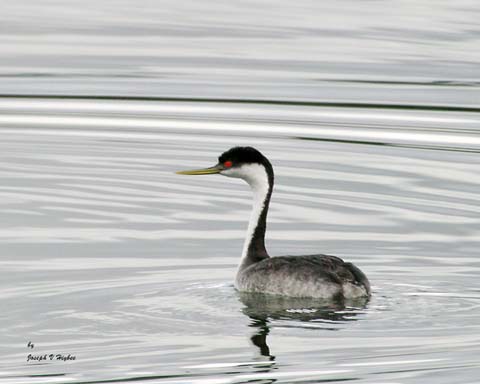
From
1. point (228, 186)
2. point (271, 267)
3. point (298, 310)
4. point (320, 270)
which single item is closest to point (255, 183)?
point (271, 267)

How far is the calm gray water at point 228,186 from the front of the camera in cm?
1144

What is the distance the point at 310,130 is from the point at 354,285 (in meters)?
8.82

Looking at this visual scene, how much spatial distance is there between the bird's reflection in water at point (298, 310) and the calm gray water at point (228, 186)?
3cm

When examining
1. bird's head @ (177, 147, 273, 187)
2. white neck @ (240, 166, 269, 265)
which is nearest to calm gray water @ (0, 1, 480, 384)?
white neck @ (240, 166, 269, 265)

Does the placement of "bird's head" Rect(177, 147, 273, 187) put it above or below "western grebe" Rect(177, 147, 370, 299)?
above

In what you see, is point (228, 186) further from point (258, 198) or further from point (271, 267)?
point (271, 267)

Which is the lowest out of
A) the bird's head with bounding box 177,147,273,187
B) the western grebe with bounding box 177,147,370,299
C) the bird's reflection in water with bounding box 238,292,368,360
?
the bird's reflection in water with bounding box 238,292,368,360

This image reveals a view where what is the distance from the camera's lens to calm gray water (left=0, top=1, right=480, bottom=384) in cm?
1144

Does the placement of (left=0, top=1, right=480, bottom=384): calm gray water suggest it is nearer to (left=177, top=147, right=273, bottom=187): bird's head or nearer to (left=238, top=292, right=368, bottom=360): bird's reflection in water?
(left=238, top=292, right=368, bottom=360): bird's reflection in water

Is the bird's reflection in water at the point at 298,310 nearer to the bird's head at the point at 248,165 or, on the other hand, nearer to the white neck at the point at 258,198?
the white neck at the point at 258,198

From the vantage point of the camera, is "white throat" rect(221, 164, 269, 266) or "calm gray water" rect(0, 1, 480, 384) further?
"white throat" rect(221, 164, 269, 266)

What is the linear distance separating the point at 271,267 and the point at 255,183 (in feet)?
4.18

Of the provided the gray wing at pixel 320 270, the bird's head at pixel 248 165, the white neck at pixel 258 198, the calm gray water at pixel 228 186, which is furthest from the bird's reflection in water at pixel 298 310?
the bird's head at pixel 248 165

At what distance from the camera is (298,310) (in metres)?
12.7
